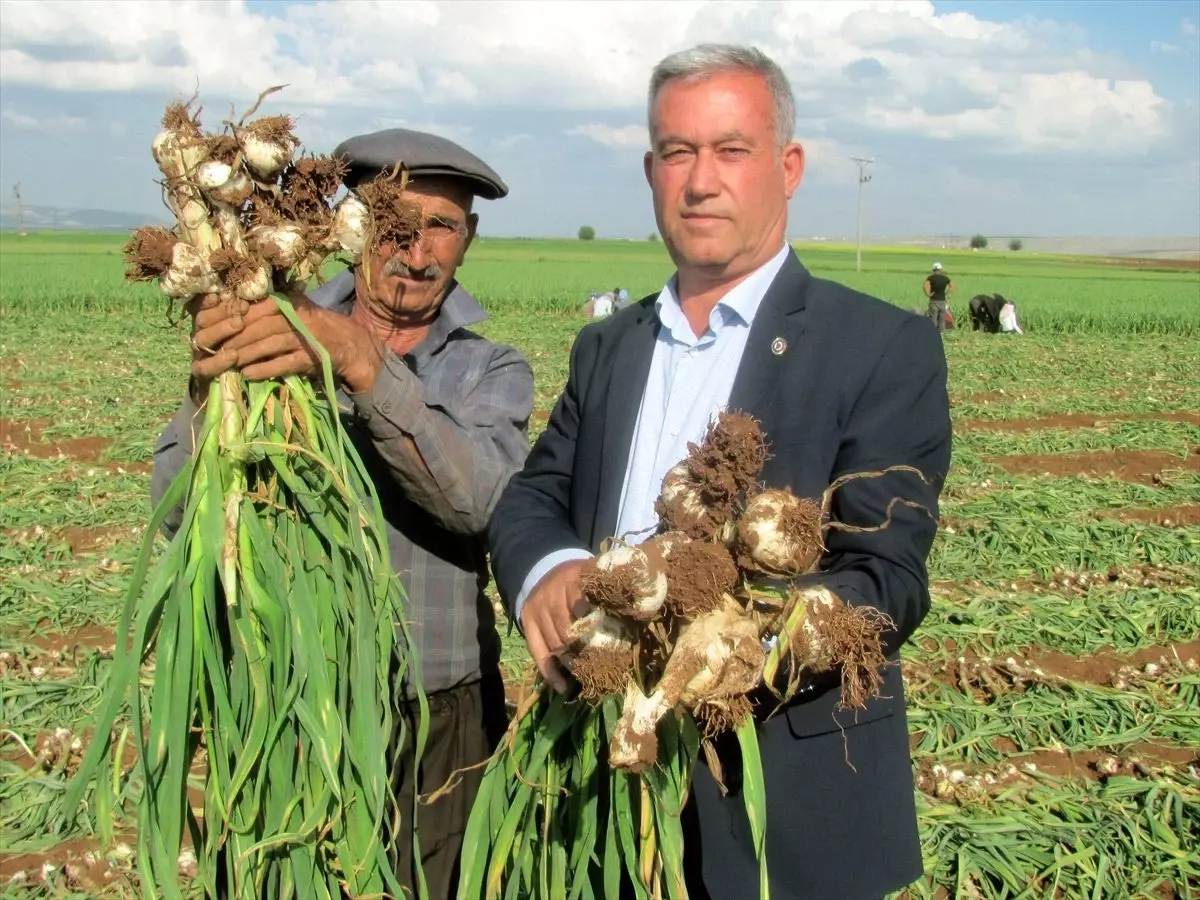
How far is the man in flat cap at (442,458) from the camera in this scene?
2109 mm

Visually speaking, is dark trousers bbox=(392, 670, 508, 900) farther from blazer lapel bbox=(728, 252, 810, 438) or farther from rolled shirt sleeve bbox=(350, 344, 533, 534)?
blazer lapel bbox=(728, 252, 810, 438)

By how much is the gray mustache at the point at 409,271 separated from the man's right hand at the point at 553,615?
0.75 m

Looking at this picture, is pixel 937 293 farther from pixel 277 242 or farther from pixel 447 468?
pixel 277 242

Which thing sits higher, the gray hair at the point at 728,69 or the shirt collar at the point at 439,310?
the gray hair at the point at 728,69

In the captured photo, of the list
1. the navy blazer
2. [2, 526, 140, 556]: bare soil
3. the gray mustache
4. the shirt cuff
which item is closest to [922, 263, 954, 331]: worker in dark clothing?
[2, 526, 140, 556]: bare soil

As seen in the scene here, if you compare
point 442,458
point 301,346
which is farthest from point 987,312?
point 301,346

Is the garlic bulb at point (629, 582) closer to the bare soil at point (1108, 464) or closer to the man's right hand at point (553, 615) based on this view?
the man's right hand at point (553, 615)

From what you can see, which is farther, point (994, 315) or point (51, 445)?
point (994, 315)

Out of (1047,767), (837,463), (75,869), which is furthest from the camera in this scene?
(1047,767)

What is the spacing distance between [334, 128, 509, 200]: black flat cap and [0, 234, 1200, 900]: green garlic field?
1.67 feet

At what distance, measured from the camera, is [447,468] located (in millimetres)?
2041

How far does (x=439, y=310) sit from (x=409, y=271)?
16 centimetres

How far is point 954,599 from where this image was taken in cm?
570

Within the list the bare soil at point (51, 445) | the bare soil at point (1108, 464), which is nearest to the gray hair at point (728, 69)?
the bare soil at point (51, 445)
